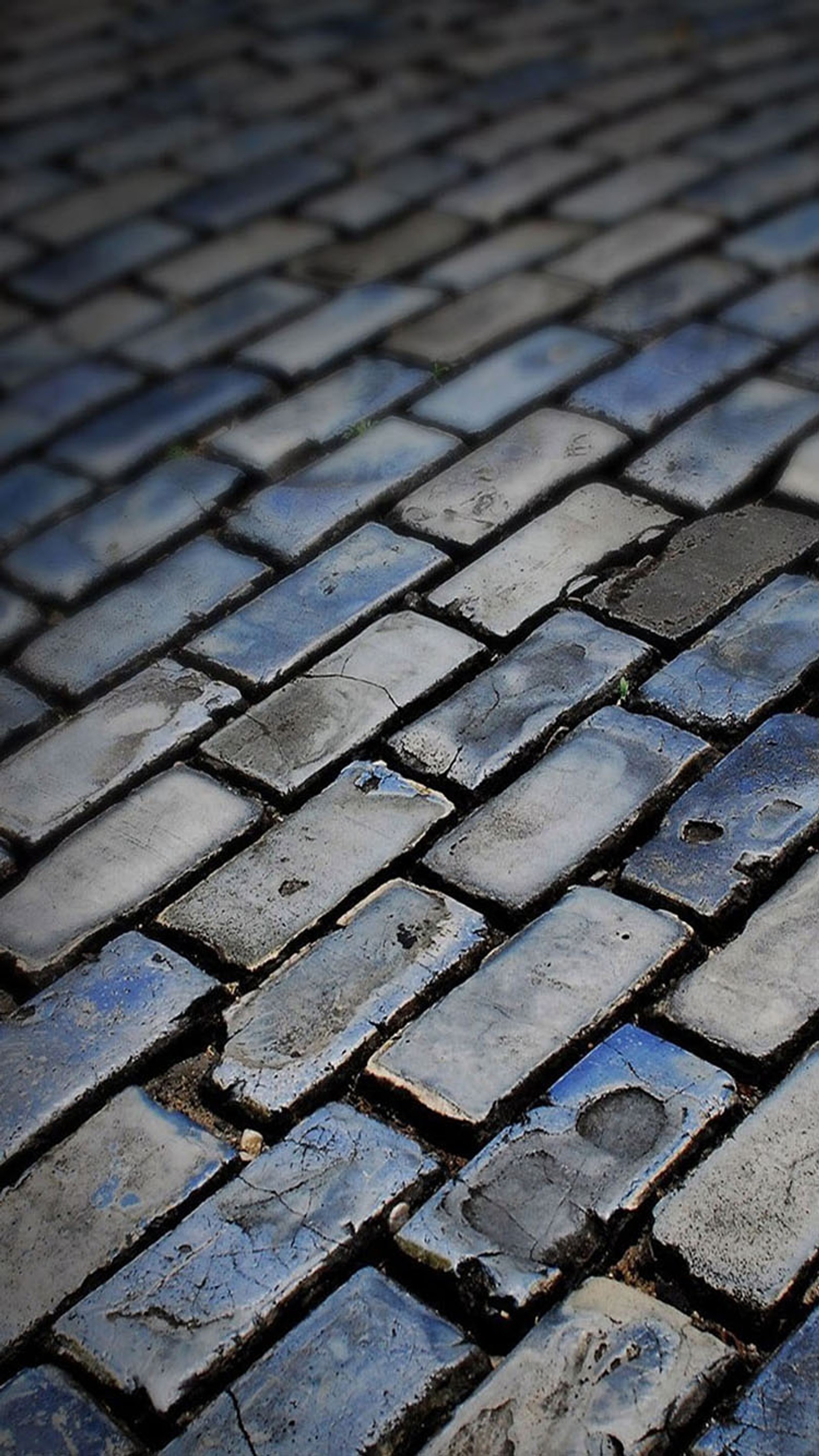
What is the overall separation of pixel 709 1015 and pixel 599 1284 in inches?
14.8

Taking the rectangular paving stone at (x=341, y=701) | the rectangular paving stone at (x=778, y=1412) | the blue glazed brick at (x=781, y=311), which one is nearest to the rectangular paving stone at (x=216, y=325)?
the blue glazed brick at (x=781, y=311)

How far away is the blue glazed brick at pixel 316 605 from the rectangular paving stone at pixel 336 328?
69 centimetres

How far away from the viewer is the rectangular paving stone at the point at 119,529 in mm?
2773

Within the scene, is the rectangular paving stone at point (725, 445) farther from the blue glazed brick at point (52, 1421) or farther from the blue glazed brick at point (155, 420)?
the blue glazed brick at point (52, 1421)

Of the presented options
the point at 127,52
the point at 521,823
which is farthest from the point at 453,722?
the point at 127,52

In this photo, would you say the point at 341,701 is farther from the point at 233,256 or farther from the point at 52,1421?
the point at 233,256

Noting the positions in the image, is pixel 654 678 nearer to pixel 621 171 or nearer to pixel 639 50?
pixel 621 171

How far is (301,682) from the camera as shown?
2.44 metres

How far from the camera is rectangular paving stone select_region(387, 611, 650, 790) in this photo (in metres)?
2.24

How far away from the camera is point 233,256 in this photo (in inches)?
144

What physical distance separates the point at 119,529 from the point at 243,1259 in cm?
159

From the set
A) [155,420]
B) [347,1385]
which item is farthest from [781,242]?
[347,1385]

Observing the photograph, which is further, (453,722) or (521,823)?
(453,722)

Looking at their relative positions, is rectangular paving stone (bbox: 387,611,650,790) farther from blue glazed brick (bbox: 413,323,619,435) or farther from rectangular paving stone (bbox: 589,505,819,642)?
blue glazed brick (bbox: 413,323,619,435)
